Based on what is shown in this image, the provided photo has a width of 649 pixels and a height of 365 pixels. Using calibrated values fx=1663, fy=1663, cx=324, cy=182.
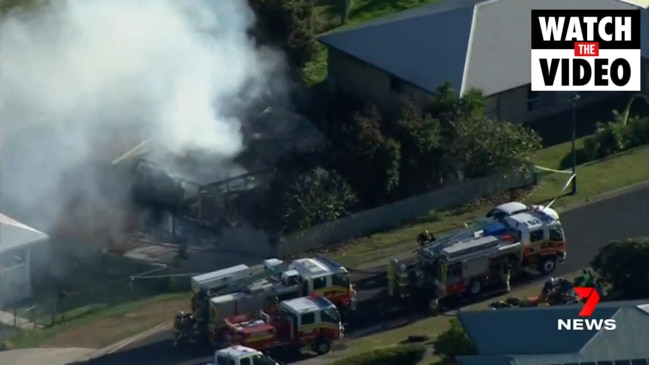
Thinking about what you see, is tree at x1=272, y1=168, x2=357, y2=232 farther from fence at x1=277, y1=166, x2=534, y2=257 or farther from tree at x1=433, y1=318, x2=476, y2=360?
tree at x1=433, y1=318, x2=476, y2=360

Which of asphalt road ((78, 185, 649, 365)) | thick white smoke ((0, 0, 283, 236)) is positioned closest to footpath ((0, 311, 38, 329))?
asphalt road ((78, 185, 649, 365))

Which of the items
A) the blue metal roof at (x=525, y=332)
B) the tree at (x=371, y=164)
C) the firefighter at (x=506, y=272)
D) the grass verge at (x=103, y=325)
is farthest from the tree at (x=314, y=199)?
the blue metal roof at (x=525, y=332)

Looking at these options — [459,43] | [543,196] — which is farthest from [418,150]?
[459,43]

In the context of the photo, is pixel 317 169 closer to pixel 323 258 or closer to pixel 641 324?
pixel 323 258

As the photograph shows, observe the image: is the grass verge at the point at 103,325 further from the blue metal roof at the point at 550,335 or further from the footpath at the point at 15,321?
the blue metal roof at the point at 550,335

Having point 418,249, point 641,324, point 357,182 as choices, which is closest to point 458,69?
point 357,182

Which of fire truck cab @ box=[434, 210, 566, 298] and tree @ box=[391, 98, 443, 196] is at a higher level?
tree @ box=[391, 98, 443, 196]
